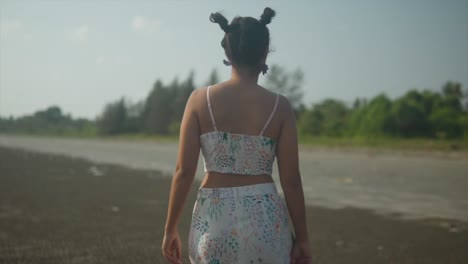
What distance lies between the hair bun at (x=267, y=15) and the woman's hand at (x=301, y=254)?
1.05 m

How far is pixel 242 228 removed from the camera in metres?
2.00

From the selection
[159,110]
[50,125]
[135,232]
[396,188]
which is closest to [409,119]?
[396,188]

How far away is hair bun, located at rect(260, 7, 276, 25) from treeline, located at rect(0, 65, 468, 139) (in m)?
3.28

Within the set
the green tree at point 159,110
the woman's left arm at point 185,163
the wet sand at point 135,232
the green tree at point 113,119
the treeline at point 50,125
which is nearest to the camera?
the woman's left arm at point 185,163

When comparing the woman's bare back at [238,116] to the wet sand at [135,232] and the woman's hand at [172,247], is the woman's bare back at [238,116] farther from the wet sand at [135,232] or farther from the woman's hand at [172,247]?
the wet sand at [135,232]

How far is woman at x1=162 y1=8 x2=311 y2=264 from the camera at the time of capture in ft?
6.60

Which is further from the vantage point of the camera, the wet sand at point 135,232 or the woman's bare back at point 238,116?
the wet sand at point 135,232

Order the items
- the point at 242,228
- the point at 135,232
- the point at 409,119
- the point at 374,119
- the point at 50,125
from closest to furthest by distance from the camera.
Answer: the point at 242,228, the point at 135,232, the point at 409,119, the point at 374,119, the point at 50,125

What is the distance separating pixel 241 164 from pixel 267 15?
0.70m

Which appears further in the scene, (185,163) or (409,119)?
(409,119)

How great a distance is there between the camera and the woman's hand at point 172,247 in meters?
2.15

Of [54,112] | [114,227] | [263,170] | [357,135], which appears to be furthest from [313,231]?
[54,112]

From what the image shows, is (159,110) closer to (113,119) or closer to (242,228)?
(113,119)

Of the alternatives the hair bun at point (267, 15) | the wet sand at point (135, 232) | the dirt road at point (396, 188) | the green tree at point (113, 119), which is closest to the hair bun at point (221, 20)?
the hair bun at point (267, 15)
